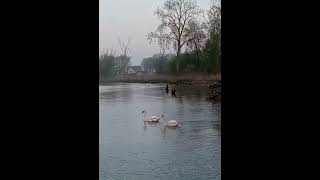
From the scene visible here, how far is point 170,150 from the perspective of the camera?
23.9 ft

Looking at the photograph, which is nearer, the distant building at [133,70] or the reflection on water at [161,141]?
the reflection on water at [161,141]

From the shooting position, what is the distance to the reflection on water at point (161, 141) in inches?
225

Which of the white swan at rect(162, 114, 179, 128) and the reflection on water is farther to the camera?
the white swan at rect(162, 114, 179, 128)

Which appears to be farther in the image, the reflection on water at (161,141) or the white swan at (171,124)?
the white swan at (171,124)

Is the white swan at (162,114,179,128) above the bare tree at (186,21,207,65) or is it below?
below

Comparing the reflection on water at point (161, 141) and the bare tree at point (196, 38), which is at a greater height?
the bare tree at point (196, 38)

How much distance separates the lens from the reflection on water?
571cm

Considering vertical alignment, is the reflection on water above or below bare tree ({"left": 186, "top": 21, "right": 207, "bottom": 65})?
below

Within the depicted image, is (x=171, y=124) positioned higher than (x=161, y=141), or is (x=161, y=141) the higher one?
(x=171, y=124)

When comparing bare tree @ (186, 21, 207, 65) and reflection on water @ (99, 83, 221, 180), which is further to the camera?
bare tree @ (186, 21, 207, 65)

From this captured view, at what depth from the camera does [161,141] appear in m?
8.18

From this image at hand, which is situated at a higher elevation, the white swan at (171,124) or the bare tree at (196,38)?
the bare tree at (196,38)
